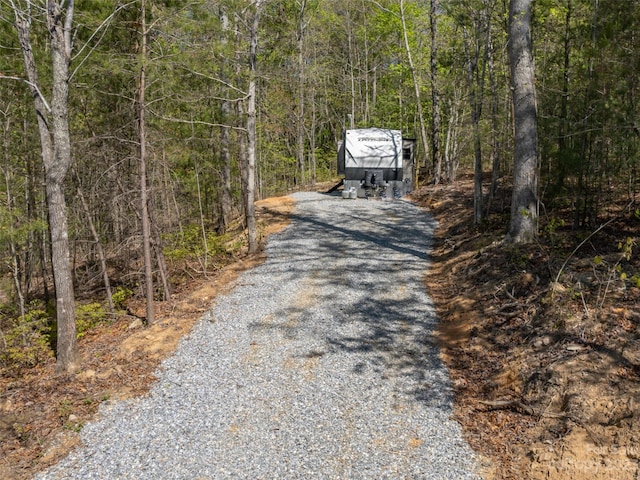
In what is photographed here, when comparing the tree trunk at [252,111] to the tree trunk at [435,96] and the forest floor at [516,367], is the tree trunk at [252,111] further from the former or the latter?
the tree trunk at [435,96]

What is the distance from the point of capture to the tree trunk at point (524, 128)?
958 centimetres

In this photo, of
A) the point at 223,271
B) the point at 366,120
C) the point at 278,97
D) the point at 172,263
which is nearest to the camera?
the point at 223,271

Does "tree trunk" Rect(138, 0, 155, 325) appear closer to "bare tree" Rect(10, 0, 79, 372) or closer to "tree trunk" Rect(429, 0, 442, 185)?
"bare tree" Rect(10, 0, 79, 372)

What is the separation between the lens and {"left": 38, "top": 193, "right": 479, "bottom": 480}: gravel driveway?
5234 mm

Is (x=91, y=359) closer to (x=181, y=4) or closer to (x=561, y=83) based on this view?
(x=181, y=4)

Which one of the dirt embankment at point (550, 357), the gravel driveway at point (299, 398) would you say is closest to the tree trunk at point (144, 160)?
the gravel driveway at point (299, 398)

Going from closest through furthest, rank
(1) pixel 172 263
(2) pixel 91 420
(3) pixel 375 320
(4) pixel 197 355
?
(2) pixel 91 420, (4) pixel 197 355, (3) pixel 375 320, (1) pixel 172 263

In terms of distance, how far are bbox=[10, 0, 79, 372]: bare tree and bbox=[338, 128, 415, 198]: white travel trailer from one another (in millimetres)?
14420

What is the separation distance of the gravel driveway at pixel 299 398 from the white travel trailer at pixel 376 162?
405 inches

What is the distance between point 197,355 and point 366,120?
93.0 ft

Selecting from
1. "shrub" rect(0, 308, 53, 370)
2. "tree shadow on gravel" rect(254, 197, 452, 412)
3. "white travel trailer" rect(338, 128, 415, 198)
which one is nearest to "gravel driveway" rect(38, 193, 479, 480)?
"tree shadow on gravel" rect(254, 197, 452, 412)

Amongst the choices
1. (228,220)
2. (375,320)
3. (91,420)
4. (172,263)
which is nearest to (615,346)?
(375,320)

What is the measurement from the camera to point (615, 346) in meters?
5.67

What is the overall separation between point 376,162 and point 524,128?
11.5 m
